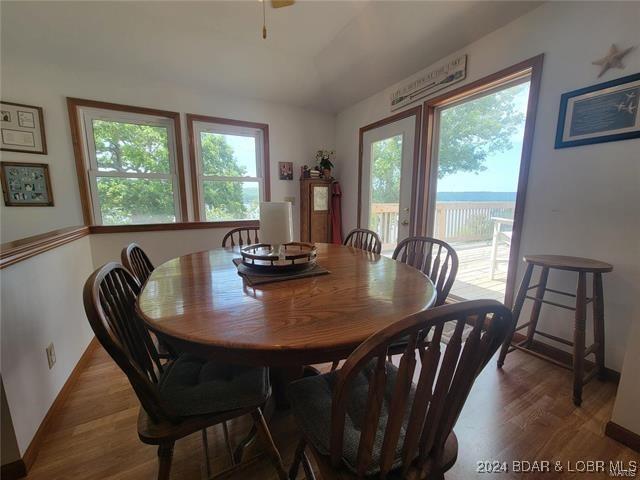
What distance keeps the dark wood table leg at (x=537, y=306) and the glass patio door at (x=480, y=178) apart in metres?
0.39

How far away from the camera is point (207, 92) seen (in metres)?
2.96

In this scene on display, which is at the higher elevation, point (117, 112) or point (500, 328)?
point (117, 112)

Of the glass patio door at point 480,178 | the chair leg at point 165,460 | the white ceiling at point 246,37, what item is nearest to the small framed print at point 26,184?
the white ceiling at point 246,37

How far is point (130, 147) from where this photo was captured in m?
2.78

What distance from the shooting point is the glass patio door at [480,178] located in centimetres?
216

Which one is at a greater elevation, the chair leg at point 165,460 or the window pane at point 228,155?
the window pane at point 228,155

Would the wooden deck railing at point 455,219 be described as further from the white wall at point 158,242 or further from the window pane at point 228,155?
the white wall at point 158,242

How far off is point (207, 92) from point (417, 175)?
8.15 feet

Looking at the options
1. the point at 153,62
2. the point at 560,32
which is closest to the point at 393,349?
the point at 560,32

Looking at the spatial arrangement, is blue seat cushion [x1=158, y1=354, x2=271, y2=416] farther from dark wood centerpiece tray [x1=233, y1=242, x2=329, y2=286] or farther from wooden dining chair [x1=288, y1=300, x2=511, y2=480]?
dark wood centerpiece tray [x1=233, y1=242, x2=329, y2=286]

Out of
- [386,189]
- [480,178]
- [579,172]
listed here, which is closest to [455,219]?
[480,178]

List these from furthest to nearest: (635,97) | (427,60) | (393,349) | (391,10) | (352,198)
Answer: (352,198) → (427,60) → (391,10) → (635,97) → (393,349)

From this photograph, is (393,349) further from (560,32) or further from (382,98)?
(382,98)

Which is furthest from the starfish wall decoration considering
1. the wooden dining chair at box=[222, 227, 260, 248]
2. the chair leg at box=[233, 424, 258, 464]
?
the chair leg at box=[233, 424, 258, 464]
